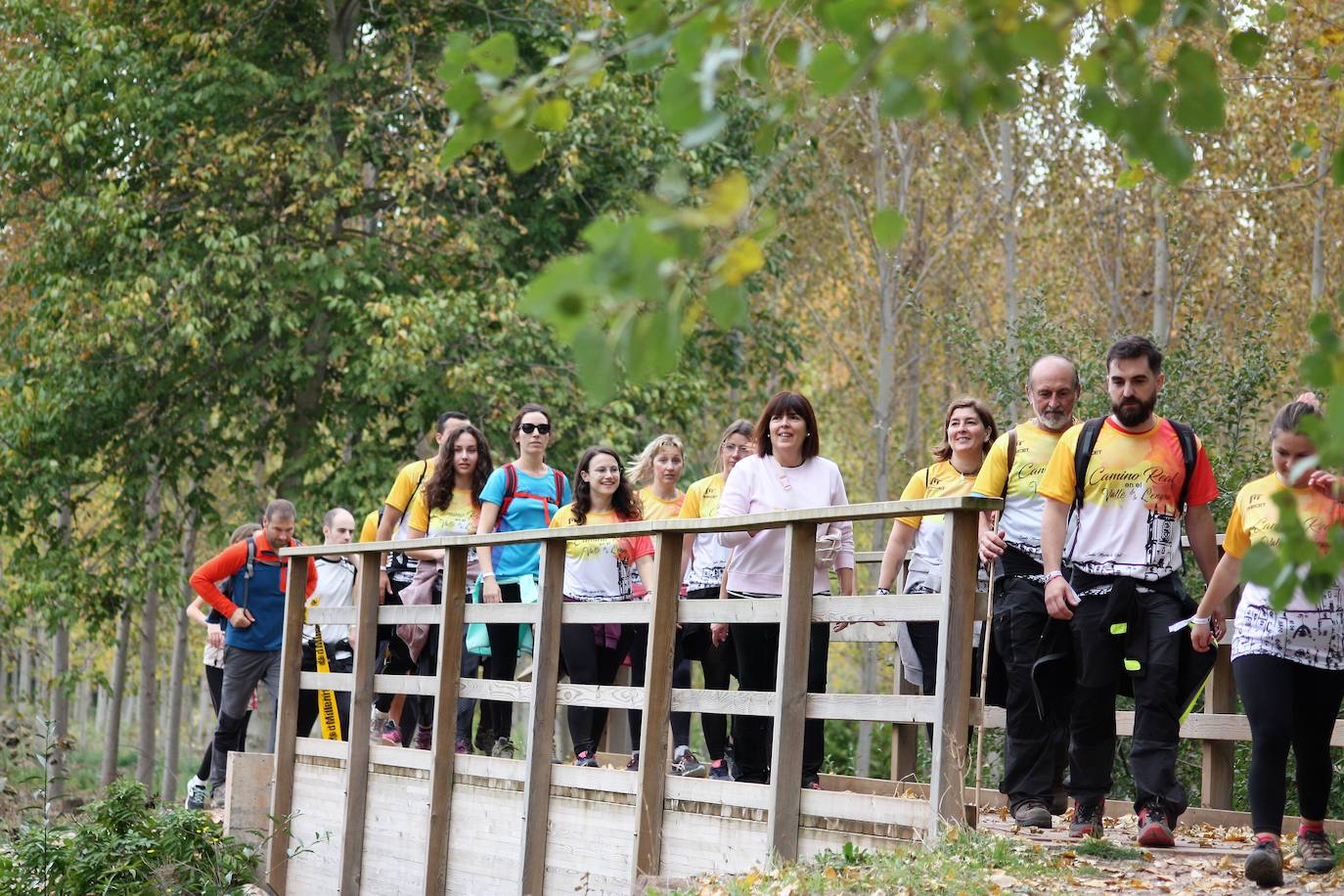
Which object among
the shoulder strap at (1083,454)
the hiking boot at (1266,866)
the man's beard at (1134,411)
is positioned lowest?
the hiking boot at (1266,866)

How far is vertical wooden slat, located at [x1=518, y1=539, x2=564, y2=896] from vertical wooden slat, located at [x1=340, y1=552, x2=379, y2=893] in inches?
71.9

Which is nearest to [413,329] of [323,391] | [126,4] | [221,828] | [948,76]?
[323,391]

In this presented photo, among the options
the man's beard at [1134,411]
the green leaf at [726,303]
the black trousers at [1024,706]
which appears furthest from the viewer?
the black trousers at [1024,706]

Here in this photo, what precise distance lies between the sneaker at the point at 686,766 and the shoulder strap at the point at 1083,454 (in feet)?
7.61

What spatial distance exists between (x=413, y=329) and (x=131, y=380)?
370cm

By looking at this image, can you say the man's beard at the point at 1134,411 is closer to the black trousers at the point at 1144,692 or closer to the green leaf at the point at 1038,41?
the black trousers at the point at 1144,692

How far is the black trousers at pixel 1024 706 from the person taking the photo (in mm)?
6953

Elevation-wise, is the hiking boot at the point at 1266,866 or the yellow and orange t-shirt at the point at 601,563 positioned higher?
the yellow and orange t-shirt at the point at 601,563

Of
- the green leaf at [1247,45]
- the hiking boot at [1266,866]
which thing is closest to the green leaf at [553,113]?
the green leaf at [1247,45]

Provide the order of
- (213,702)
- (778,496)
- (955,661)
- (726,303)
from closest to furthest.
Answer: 1. (726,303)
2. (955,661)
3. (778,496)
4. (213,702)

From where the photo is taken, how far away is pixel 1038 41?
2.79m

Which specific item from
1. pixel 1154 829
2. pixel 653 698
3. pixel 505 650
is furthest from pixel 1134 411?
Result: pixel 505 650

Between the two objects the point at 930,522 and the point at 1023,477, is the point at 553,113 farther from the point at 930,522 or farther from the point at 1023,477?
the point at 930,522

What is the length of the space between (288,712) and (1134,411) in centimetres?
628
